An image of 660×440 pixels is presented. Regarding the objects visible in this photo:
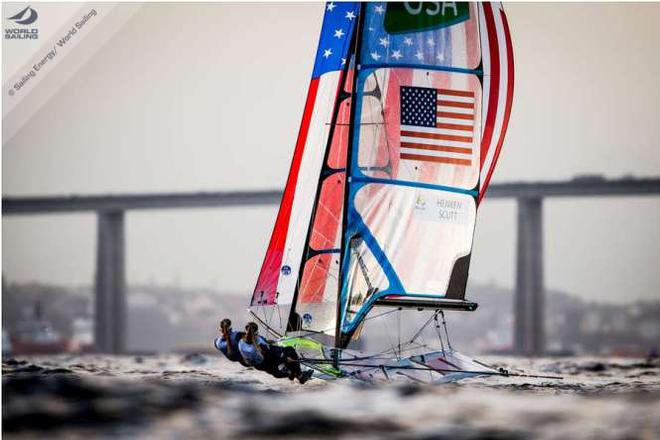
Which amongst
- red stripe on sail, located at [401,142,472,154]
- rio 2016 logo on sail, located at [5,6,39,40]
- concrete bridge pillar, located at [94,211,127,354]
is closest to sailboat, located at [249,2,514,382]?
red stripe on sail, located at [401,142,472,154]

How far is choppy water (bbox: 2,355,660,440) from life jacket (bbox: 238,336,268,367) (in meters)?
0.39

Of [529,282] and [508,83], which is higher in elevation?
[508,83]

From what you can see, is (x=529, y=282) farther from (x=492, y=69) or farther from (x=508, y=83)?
(x=492, y=69)

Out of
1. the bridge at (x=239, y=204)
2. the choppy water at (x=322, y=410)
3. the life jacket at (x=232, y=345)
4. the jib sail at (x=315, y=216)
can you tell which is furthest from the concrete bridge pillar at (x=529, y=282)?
the life jacket at (x=232, y=345)

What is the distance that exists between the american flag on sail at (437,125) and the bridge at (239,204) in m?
9.67

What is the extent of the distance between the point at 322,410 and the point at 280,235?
2.58m

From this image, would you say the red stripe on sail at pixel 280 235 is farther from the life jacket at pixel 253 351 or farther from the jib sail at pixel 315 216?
the life jacket at pixel 253 351

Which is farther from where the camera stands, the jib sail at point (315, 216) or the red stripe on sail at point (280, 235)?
the red stripe on sail at point (280, 235)

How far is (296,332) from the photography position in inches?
592

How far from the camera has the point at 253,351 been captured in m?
14.1

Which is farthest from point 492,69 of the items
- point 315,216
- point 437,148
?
point 315,216

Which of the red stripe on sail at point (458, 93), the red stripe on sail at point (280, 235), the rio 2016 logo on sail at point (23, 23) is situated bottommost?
the red stripe on sail at point (280, 235)

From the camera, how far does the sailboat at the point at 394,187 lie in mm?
14188

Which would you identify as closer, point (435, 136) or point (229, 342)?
point (229, 342)
